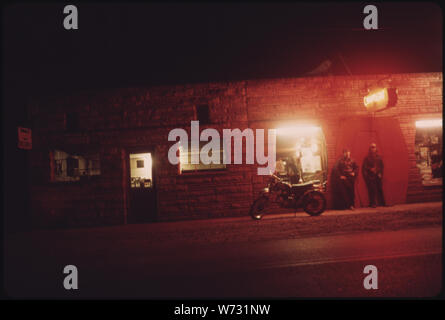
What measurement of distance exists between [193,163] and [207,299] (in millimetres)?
6579

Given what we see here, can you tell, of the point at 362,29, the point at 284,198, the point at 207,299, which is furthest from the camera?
the point at 362,29

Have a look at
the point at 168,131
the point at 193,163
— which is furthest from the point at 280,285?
the point at 168,131

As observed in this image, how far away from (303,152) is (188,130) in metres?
4.48

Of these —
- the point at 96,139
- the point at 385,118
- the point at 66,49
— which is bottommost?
the point at 96,139

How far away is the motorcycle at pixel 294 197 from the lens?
29.5 ft

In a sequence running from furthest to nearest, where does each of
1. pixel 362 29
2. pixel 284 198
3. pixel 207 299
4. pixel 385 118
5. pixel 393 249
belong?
pixel 385 118 → pixel 362 29 → pixel 284 198 → pixel 393 249 → pixel 207 299

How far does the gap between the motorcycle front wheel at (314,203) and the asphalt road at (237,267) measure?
6.57 ft

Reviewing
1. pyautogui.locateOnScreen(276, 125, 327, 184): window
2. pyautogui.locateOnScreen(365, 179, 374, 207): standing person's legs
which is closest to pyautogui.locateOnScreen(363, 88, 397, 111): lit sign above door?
pyautogui.locateOnScreen(276, 125, 327, 184): window

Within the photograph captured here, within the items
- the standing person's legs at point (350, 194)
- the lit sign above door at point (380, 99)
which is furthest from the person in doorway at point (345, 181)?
the lit sign above door at point (380, 99)

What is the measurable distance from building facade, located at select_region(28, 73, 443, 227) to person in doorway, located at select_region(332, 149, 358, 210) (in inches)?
12.4

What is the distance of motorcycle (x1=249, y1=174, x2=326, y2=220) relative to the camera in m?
8.99

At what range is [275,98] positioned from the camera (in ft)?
33.8

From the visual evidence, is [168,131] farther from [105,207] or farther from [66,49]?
[66,49]

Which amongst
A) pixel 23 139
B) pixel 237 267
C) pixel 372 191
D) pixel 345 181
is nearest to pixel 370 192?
pixel 372 191
